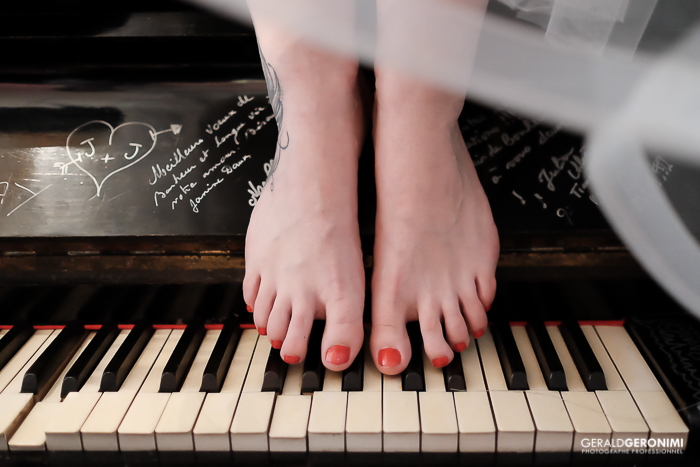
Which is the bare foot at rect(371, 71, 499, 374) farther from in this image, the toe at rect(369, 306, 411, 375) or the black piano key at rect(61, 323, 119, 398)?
the black piano key at rect(61, 323, 119, 398)

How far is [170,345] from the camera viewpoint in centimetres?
64

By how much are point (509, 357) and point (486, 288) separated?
0.10 metres

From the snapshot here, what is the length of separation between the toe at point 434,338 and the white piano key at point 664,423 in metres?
0.23

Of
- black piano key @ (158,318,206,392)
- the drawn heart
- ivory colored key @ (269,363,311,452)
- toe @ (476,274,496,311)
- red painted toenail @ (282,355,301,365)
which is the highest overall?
the drawn heart

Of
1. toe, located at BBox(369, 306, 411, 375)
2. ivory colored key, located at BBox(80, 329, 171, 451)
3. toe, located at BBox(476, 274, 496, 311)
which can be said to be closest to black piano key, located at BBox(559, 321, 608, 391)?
toe, located at BBox(476, 274, 496, 311)

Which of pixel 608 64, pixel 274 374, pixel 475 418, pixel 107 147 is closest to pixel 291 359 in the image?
pixel 274 374

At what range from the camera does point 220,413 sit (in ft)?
1.71

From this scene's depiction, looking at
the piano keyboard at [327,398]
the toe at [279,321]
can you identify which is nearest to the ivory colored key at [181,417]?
the piano keyboard at [327,398]

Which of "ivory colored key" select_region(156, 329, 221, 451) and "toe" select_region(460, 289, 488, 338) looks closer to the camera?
"ivory colored key" select_region(156, 329, 221, 451)

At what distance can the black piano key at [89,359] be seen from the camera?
553 mm

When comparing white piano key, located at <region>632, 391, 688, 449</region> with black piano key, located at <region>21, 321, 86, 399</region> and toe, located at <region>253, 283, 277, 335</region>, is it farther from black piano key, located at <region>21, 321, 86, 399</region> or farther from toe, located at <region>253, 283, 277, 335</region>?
black piano key, located at <region>21, 321, 86, 399</region>

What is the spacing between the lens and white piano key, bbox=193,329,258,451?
0.50 metres

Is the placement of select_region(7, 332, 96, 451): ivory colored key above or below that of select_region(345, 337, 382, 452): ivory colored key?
below

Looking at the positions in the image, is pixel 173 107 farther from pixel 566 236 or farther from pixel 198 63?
pixel 566 236
